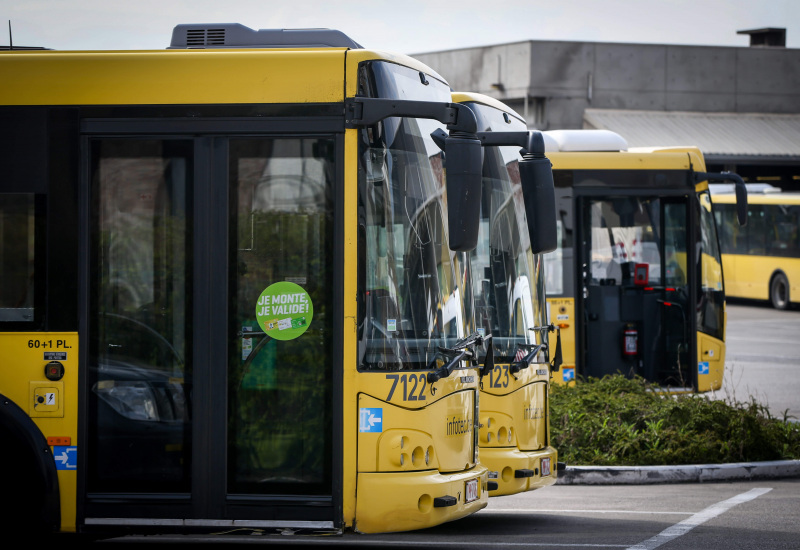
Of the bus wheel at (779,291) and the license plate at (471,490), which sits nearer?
the license plate at (471,490)

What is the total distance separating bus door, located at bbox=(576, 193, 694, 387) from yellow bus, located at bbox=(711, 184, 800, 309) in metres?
19.0

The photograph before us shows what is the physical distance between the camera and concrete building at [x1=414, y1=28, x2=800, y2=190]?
4569 centimetres

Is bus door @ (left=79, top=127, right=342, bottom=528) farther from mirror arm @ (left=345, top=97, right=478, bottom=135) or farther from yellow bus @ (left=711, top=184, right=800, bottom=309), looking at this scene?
yellow bus @ (left=711, top=184, right=800, bottom=309)

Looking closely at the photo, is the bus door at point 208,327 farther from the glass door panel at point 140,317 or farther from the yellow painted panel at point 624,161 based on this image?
the yellow painted panel at point 624,161

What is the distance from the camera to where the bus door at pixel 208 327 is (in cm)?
719

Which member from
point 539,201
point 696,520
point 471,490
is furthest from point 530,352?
point 471,490

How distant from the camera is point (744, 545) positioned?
8531 mm

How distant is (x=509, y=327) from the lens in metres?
9.97

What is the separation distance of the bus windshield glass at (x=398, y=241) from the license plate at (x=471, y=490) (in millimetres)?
786

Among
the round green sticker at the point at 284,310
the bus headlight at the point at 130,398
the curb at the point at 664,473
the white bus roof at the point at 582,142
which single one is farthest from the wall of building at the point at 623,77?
the bus headlight at the point at 130,398

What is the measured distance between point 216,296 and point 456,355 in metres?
1.43

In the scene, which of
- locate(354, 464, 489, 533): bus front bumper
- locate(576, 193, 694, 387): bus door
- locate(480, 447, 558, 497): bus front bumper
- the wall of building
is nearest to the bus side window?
locate(354, 464, 489, 533): bus front bumper

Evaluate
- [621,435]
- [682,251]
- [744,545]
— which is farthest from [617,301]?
[744,545]

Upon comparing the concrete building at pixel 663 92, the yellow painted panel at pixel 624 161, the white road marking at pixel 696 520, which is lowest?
the white road marking at pixel 696 520
